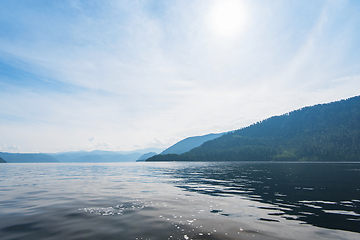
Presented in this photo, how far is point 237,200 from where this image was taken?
22.2 meters

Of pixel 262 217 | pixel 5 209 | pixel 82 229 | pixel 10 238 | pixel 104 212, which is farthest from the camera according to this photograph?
pixel 5 209

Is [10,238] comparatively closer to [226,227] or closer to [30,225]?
[30,225]

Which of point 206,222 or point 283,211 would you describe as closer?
point 206,222

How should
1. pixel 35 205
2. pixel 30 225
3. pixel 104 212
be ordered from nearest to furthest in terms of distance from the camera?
pixel 30 225, pixel 104 212, pixel 35 205

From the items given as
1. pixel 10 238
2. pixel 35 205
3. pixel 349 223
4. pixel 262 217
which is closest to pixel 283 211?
pixel 262 217

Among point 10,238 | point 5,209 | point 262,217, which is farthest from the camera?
point 5,209

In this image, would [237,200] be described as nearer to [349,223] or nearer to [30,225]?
[349,223]

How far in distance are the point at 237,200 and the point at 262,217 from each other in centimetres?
696

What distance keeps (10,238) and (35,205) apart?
34.5ft

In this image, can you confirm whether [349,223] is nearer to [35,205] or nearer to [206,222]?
[206,222]

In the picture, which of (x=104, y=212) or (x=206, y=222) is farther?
(x=104, y=212)

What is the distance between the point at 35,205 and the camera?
2003 centimetres

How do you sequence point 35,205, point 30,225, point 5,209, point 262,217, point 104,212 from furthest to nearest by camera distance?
1. point 35,205
2. point 5,209
3. point 104,212
4. point 262,217
5. point 30,225

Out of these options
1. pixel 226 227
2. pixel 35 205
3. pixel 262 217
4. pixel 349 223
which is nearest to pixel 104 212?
pixel 35 205
